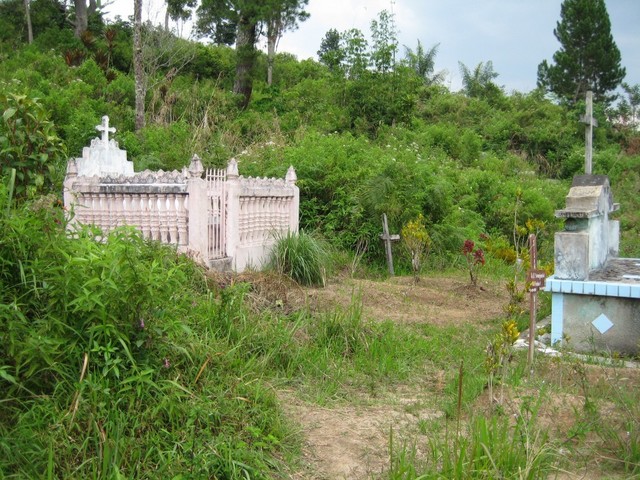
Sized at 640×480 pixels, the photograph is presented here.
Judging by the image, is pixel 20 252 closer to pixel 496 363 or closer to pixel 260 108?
pixel 496 363

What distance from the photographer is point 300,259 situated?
29.9 feet

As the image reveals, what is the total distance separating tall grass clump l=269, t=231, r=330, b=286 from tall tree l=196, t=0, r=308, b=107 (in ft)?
38.8

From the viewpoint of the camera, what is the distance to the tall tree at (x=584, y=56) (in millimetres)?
29859

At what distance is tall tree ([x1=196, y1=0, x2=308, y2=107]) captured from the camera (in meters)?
19.3

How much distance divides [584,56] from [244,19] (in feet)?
58.7

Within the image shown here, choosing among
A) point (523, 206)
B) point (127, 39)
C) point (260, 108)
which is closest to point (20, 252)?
point (523, 206)

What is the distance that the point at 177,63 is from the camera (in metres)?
22.7

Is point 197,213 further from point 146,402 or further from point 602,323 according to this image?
point 602,323

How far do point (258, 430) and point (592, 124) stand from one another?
5.96 meters

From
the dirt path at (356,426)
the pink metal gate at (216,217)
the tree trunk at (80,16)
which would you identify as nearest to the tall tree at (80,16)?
the tree trunk at (80,16)

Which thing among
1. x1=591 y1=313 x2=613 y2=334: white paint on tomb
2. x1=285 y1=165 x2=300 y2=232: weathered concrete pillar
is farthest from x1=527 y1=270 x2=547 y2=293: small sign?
x1=285 y1=165 x2=300 y2=232: weathered concrete pillar

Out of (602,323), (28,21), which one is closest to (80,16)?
(28,21)

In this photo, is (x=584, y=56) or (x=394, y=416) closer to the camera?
(x=394, y=416)

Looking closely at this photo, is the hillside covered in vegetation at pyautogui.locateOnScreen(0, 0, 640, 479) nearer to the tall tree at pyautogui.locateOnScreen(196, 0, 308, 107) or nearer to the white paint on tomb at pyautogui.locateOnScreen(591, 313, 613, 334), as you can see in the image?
the white paint on tomb at pyautogui.locateOnScreen(591, 313, 613, 334)
